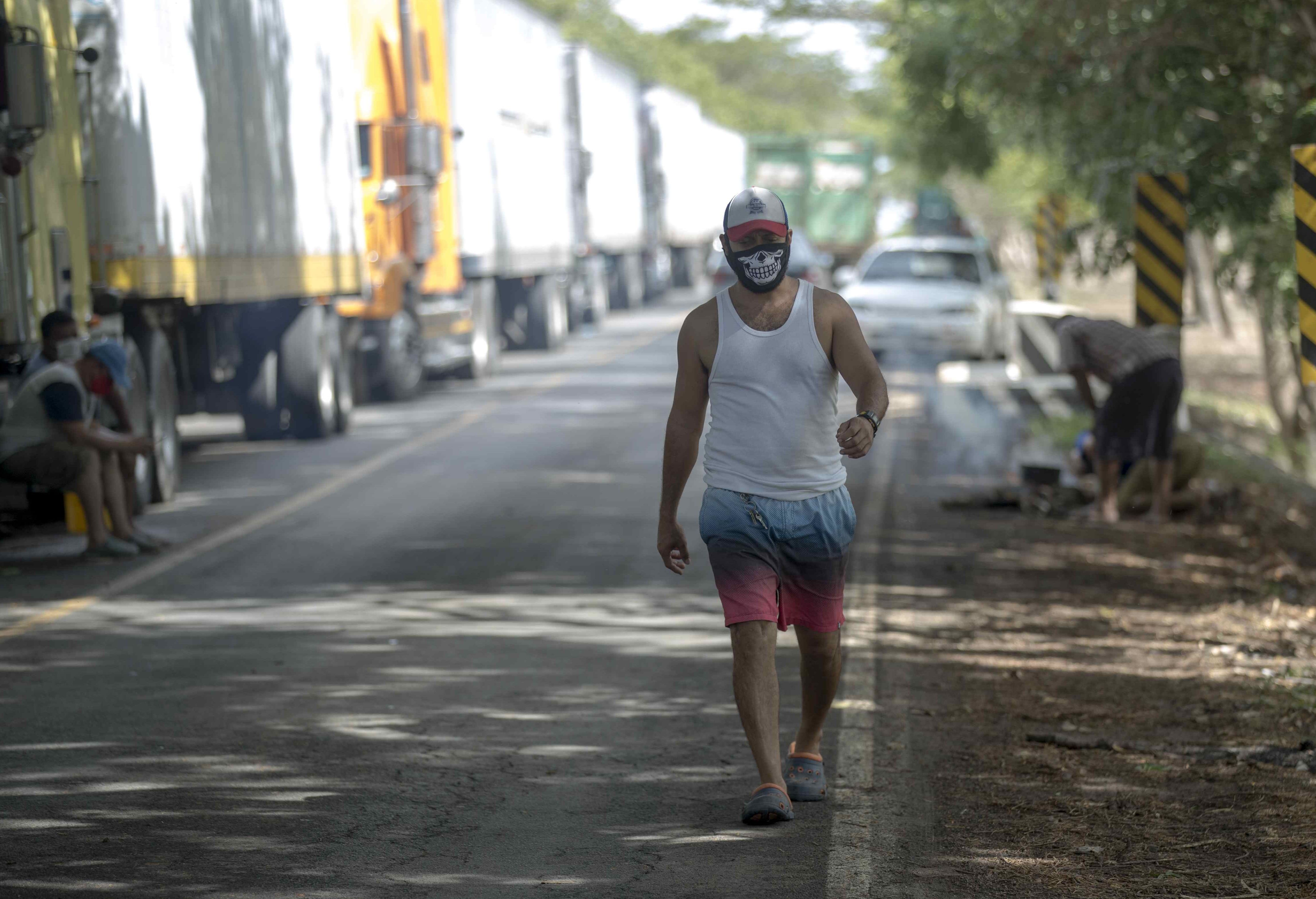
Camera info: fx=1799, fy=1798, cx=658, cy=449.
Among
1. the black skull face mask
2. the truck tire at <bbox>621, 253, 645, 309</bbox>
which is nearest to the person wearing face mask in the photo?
the black skull face mask

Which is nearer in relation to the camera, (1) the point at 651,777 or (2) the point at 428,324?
(1) the point at 651,777

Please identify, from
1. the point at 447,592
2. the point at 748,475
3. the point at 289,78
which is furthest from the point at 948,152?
the point at 748,475

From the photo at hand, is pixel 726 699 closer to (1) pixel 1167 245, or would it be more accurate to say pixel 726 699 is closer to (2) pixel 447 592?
(2) pixel 447 592

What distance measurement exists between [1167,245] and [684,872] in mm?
8400

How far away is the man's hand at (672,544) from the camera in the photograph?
5.44m

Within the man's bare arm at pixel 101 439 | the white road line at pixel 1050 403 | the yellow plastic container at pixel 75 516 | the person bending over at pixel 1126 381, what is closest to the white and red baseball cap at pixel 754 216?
the man's bare arm at pixel 101 439

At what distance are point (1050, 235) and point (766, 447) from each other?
73.4 feet

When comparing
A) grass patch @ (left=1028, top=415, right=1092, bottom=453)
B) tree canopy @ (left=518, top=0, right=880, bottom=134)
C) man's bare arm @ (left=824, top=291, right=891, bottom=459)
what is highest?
tree canopy @ (left=518, top=0, right=880, bottom=134)

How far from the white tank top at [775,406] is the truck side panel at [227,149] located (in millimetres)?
7316

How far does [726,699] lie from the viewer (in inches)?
278

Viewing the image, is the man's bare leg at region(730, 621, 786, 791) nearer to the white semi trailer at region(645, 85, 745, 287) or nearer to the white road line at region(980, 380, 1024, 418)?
the white road line at region(980, 380, 1024, 418)

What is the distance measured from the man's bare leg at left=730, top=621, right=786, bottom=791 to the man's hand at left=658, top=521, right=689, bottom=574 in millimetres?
284

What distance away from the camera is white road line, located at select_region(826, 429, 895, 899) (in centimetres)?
497

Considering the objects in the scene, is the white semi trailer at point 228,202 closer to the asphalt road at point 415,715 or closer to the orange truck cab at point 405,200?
the orange truck cab at point 405,200
